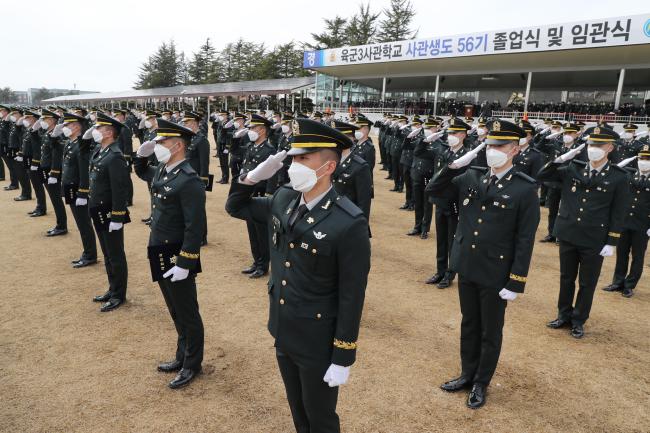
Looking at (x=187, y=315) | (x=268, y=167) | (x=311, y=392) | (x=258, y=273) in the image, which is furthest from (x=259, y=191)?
(x=311, y=392)

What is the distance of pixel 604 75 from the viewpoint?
27172 mm

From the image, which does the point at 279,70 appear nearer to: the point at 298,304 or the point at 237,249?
the point at 237,249

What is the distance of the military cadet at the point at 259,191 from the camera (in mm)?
6352

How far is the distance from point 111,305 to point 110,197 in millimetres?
1269

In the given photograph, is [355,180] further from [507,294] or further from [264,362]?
[507,294]

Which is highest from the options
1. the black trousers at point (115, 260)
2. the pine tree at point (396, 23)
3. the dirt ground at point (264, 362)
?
the pine tree at point (396, 23)

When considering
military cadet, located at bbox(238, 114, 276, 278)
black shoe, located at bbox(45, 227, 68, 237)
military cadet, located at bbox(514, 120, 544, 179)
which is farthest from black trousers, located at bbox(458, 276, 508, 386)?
black shoe, located at bbox(45, 227, 68, 237)

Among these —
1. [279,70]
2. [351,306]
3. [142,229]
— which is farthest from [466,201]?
[279,70]

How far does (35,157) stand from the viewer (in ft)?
30.3

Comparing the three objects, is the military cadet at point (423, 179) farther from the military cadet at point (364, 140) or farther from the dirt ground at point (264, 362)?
the dirt ground at point (264, 362)

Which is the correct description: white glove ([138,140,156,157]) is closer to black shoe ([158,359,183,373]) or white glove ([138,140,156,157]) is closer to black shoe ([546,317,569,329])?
black shoe ([158,359,183,373])

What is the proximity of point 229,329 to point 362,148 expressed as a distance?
4.52 metres

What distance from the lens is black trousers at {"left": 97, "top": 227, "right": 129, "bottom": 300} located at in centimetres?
507

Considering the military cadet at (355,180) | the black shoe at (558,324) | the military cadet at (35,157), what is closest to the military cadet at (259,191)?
the military cadet at (355,180)
